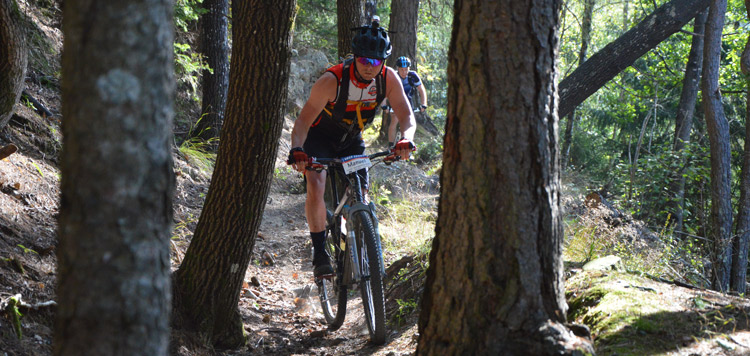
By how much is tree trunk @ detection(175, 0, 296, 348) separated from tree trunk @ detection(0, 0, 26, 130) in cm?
205

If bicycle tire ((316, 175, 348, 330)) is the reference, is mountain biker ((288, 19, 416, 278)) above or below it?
above

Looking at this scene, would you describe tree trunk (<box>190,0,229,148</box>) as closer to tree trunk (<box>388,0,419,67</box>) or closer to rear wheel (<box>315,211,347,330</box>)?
tree trunk (<box>388,0,419,67</box>)

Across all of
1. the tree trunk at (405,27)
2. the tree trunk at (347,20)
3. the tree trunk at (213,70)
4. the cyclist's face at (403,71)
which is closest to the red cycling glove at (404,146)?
the tree trunk at (347,20)

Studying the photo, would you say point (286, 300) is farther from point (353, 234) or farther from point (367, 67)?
point (367, 67)

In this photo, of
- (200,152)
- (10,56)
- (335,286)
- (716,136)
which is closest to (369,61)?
(335,286)

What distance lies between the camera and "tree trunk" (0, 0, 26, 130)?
4.73 metres

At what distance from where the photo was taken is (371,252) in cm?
450

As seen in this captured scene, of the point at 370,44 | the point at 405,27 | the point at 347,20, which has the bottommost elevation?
the point at 370,44

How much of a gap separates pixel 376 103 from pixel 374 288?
1602 mm

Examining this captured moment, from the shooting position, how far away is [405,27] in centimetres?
1429

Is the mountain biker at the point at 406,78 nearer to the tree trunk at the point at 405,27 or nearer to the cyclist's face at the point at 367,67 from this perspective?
the tree trunk at the point at 405,27

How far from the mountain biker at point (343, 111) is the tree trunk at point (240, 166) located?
1.04 ft

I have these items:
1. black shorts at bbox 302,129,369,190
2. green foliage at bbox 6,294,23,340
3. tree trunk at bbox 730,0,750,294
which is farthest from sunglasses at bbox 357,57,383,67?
tree trunk at bbox 730,0,750,294

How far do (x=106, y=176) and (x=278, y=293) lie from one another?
510 cm
